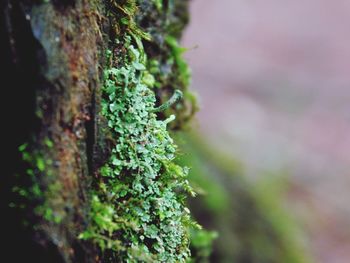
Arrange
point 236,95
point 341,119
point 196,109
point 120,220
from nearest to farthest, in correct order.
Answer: point 120,220 < point 196,109 < point 341,119 < point 236,95

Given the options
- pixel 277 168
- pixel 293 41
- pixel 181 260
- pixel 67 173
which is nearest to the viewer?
pixel 67 173

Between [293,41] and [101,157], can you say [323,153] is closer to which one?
[293,41]

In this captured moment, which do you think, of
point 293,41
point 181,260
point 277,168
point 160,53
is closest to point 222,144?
point 277,168

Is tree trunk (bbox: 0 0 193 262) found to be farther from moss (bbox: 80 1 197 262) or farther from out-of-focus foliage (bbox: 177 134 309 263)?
out-of-focus foliage (bbox: 177 134 309 263)

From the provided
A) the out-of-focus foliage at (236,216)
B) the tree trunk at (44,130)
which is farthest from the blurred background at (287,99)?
the tree trunk at (44,130)

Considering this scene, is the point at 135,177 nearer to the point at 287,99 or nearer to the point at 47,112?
the point at 47,112
